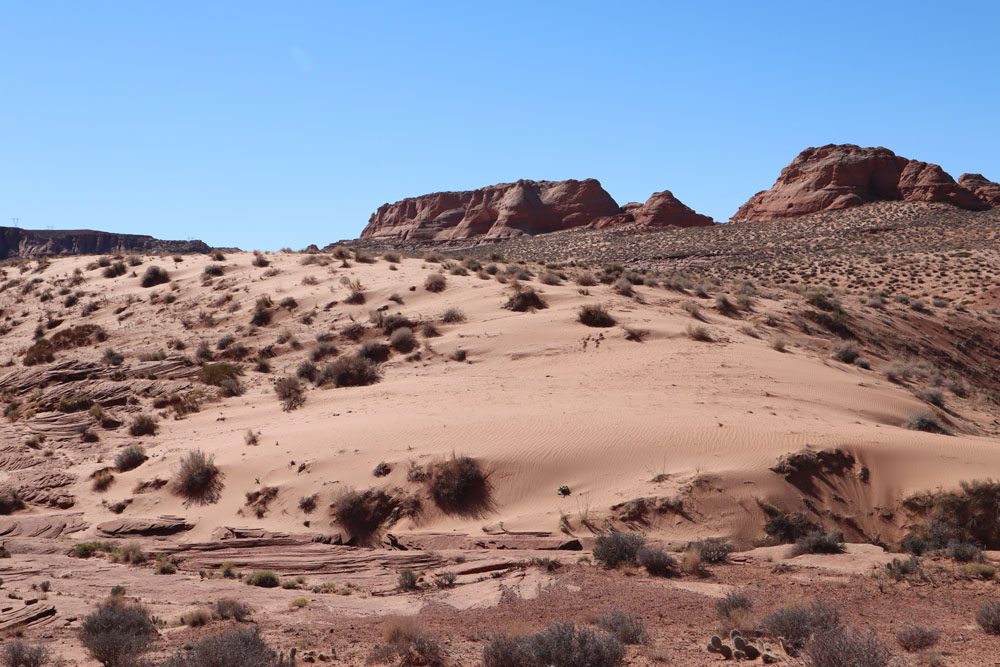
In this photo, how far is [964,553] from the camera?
11.0 metres

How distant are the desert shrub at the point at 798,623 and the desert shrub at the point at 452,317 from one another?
1917 centimetres

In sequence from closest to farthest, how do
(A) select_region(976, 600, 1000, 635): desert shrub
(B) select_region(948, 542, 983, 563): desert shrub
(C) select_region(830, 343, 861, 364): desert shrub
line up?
(A) select_region(976, 600, 1000, 635): desert shrub, (B) select_region(948, 542, 983, 563): desert shrub, (C) select_region(830, 343, 861, 364): desert shrub

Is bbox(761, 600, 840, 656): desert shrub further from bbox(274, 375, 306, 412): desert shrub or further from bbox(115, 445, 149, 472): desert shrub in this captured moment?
bbox(274, 375, 306, 412): desert shrub

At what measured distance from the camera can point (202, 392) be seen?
23375 mm

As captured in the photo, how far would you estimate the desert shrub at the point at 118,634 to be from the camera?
745 cm

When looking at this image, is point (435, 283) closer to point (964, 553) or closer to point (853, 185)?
point (964, 553)

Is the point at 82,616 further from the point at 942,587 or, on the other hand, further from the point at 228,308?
the point at 228,308

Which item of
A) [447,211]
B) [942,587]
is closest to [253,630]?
[942,587]

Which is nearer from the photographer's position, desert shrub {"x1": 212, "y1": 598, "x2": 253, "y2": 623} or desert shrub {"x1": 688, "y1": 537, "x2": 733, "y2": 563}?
desert shrub {"x1": 212, "y1": 598, "x2": 253, "y2": 623}

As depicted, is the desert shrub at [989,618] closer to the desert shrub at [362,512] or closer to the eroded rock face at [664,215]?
the desert shrub at [362,512]

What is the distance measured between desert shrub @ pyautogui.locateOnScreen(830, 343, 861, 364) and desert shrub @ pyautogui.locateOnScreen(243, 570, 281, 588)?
793 inches

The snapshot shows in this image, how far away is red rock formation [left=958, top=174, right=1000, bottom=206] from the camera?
79500 mm

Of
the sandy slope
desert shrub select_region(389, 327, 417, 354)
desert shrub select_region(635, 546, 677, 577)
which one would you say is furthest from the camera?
desert shrub select_region(389, 327, 417, 354)

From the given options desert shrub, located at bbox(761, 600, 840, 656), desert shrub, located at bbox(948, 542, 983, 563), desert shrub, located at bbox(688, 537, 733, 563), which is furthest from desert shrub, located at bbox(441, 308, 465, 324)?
desert shrub, located at bbox(761, 600, 840, 656)
